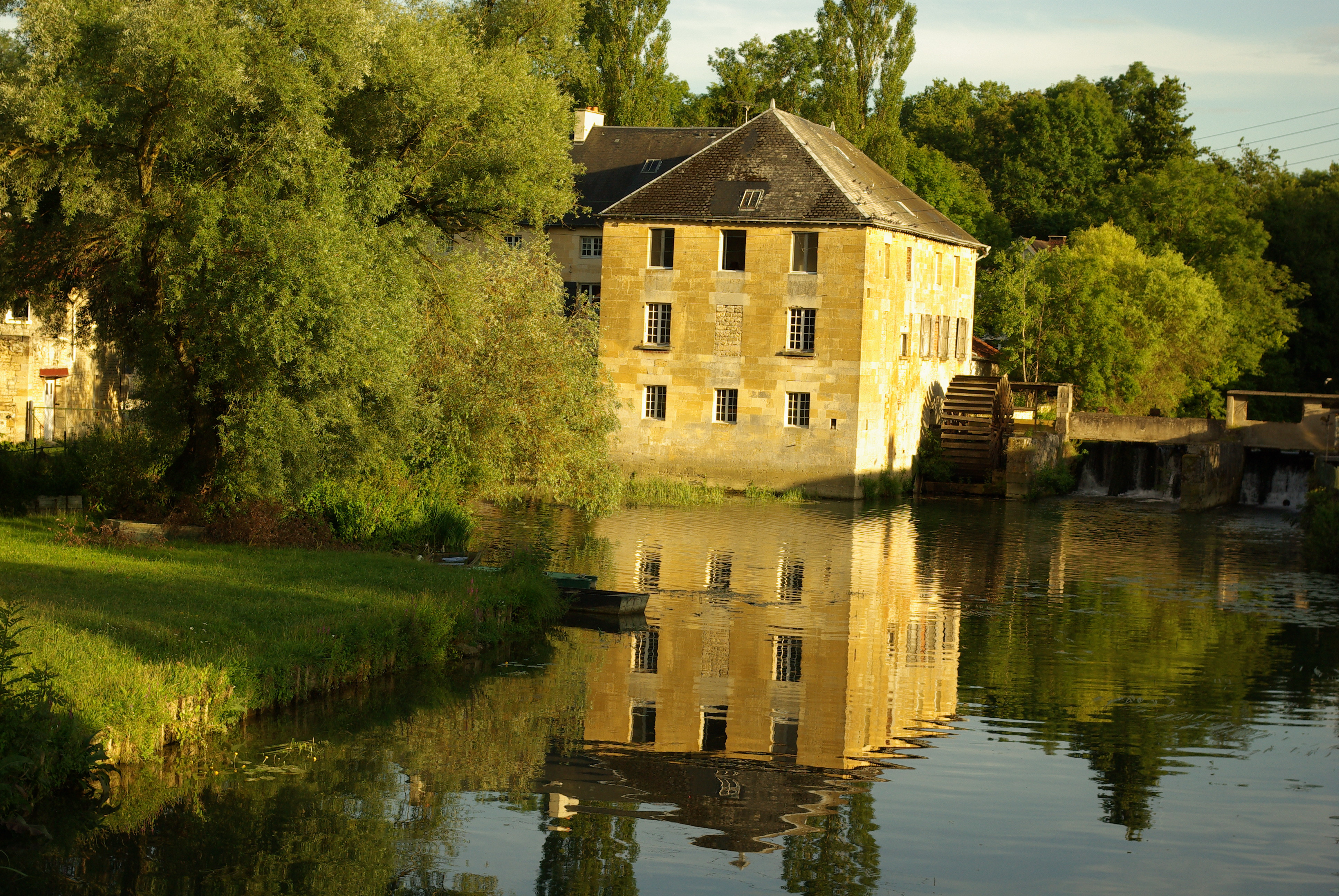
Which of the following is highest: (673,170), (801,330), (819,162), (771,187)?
(819,162)

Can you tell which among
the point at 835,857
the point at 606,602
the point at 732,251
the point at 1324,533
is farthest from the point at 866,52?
the point at 835,857

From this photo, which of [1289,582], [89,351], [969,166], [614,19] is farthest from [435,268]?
[969,166]

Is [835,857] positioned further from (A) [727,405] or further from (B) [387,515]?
(A) [727,405]

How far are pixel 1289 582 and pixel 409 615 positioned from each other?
60.1ft

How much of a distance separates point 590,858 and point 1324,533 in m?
22.2

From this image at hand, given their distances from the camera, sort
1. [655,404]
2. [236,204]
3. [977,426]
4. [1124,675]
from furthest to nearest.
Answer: [977,426]
[655,404]
[236,204]
[1124,675]

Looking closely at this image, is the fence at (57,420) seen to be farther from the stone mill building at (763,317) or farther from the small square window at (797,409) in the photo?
the small square window at (797,409)

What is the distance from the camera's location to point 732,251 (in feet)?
139

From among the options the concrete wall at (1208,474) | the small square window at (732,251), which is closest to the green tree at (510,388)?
the small square window at (732,251)

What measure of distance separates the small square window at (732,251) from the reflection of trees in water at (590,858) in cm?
3179

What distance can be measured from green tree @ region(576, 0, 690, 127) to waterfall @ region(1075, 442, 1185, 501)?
21.8 metres

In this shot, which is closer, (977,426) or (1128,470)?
(977,426)

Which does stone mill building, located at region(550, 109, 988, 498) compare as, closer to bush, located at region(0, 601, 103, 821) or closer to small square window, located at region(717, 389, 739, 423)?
small square window, located at region(717, 389, 739, 423)

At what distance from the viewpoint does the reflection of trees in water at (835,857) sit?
10.3 meters
